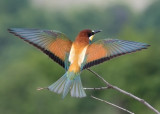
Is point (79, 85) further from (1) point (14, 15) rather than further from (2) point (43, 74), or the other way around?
(1) point (14, 15)

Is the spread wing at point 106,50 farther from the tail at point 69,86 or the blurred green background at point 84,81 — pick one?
the blurred green background at point 84,81

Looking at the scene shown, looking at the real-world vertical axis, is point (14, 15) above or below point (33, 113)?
above

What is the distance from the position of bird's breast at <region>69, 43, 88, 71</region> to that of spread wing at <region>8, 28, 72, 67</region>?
0.04 m

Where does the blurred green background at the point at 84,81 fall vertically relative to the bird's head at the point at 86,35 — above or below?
below

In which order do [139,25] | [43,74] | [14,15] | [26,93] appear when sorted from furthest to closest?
[14,15] → [139,25] → [43,74] → [26,93]

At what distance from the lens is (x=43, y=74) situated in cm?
3212

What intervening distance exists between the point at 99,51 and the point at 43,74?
1145 inches

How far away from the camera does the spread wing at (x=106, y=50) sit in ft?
9.95

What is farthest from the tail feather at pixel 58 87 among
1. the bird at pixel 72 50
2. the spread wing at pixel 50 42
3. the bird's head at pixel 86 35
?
the bird's head at pixel 86 35

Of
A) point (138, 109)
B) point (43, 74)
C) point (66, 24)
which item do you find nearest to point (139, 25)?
point (66, 24)

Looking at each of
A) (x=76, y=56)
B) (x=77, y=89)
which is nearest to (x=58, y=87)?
(x=77, y=89)

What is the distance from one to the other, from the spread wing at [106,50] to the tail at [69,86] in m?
0.10

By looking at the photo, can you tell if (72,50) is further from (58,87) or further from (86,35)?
(58,87)

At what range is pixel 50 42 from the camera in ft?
10.7
